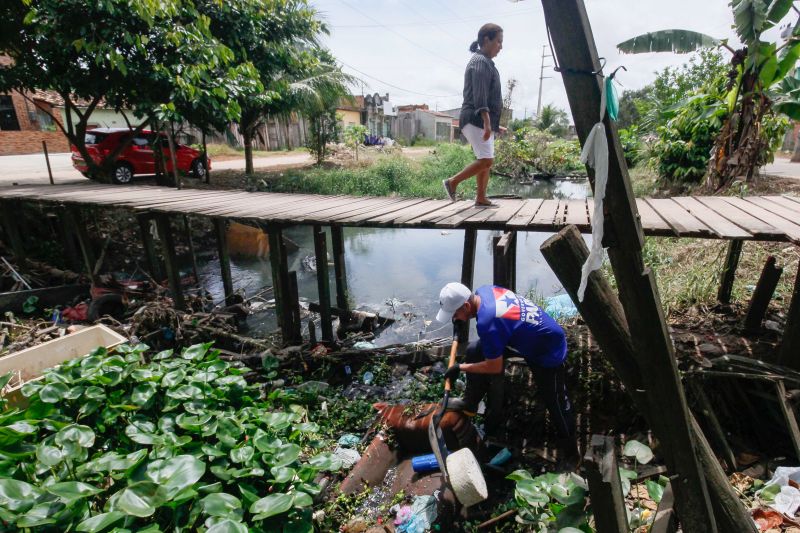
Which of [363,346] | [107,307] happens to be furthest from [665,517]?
[107,307]

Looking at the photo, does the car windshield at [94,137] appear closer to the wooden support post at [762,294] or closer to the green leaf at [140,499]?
the green leaf at [140,499]

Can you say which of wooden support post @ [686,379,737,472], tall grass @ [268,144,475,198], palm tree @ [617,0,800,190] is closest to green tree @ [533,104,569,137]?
tall grass @ [268,144,475,198]

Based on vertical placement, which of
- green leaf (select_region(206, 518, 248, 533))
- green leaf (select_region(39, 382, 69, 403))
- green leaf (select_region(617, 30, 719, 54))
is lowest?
green leaf (select_region(206, 518, 248, 533))

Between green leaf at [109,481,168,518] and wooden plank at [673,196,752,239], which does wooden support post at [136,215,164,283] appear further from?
wooden plank at [673,196,752,239]

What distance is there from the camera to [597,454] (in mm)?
1334

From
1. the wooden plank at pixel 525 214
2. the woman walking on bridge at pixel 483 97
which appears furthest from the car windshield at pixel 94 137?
the wooden plank at pixel 525 214

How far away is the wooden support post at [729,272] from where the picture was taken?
14.8 ft

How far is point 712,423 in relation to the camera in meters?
2.94

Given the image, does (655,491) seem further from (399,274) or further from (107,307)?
(399,274)

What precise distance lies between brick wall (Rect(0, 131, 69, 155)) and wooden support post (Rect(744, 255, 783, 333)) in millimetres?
25050

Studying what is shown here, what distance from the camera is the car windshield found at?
11.0 metres

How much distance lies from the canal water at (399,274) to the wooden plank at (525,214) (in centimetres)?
225

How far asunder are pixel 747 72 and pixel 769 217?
202 inches

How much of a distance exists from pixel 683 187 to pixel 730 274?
5.81m
